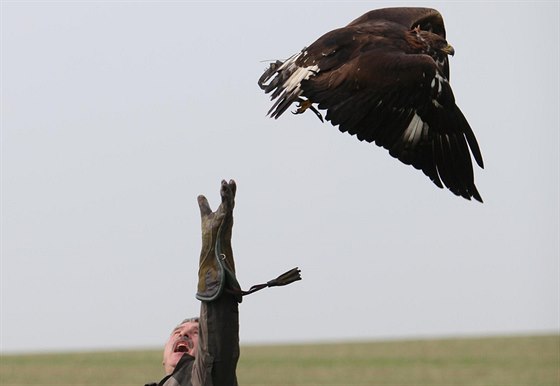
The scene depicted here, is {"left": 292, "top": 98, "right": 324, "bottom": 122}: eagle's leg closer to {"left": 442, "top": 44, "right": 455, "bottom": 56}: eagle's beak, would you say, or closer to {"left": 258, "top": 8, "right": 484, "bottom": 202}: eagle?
{"left": 258, "top": 8, "right": 484, "bottom": 202}: eagle

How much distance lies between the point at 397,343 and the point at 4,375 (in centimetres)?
1824

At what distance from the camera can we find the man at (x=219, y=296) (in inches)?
233

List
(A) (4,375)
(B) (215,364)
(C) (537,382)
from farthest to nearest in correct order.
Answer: (A) (4,375)
(C) (537,382)
(B) (215,364)

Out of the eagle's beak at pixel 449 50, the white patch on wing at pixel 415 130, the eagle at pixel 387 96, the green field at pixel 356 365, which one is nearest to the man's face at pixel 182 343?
the eagle at pixel 387 96

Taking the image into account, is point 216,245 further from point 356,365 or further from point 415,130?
point 356,365

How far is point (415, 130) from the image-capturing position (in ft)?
24.0

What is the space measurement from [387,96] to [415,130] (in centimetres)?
25

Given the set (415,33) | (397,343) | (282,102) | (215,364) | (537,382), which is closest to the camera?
(215,364)

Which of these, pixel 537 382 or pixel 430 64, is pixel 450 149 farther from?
pixel 537 382

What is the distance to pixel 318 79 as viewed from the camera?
23.4ft

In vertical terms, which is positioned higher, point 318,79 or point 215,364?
point 318,79

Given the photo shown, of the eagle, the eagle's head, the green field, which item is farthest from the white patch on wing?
the green field

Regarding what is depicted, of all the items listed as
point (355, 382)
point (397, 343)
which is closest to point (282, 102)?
point (355, 382)

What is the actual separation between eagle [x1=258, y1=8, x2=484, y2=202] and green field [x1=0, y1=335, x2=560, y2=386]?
62.7 ft
